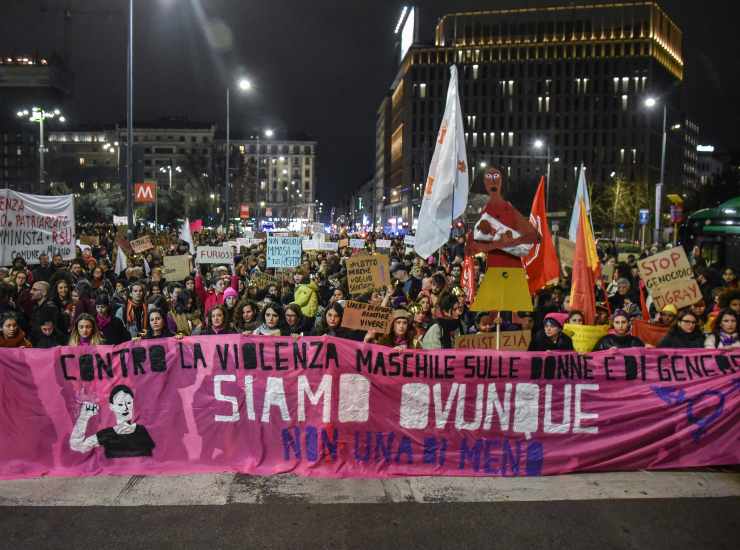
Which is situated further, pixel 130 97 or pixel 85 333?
pixel 130 97

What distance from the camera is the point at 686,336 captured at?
25.5ft

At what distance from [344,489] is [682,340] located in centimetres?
404

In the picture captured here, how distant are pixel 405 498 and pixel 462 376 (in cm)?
125

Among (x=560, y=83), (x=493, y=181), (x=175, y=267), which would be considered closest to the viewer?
(x=493, y=181)

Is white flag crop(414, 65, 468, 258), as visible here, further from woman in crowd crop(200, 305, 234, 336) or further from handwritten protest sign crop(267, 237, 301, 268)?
handwritten protest sign crop(267, 237, 301, 268)

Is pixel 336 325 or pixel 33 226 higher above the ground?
pixel 33 226

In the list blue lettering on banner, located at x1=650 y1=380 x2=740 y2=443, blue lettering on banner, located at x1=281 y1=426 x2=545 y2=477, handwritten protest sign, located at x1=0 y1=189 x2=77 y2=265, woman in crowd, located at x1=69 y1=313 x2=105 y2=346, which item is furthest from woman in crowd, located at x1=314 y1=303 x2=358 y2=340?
handwritten protest sign, located at x1=0 y1=189 x2=77 y2=265

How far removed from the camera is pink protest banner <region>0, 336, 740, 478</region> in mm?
6453

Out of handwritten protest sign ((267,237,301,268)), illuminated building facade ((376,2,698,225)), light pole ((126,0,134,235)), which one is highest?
illuminated building facade ((376,2,698,225))

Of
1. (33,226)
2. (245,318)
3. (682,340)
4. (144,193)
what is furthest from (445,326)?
(144,193)

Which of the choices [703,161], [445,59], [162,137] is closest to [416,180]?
[445,59]

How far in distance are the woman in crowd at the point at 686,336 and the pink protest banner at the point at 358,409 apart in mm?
1043

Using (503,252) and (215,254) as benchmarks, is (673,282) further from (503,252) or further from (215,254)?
(215,254)

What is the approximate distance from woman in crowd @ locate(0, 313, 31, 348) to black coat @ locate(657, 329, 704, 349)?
6684mm
